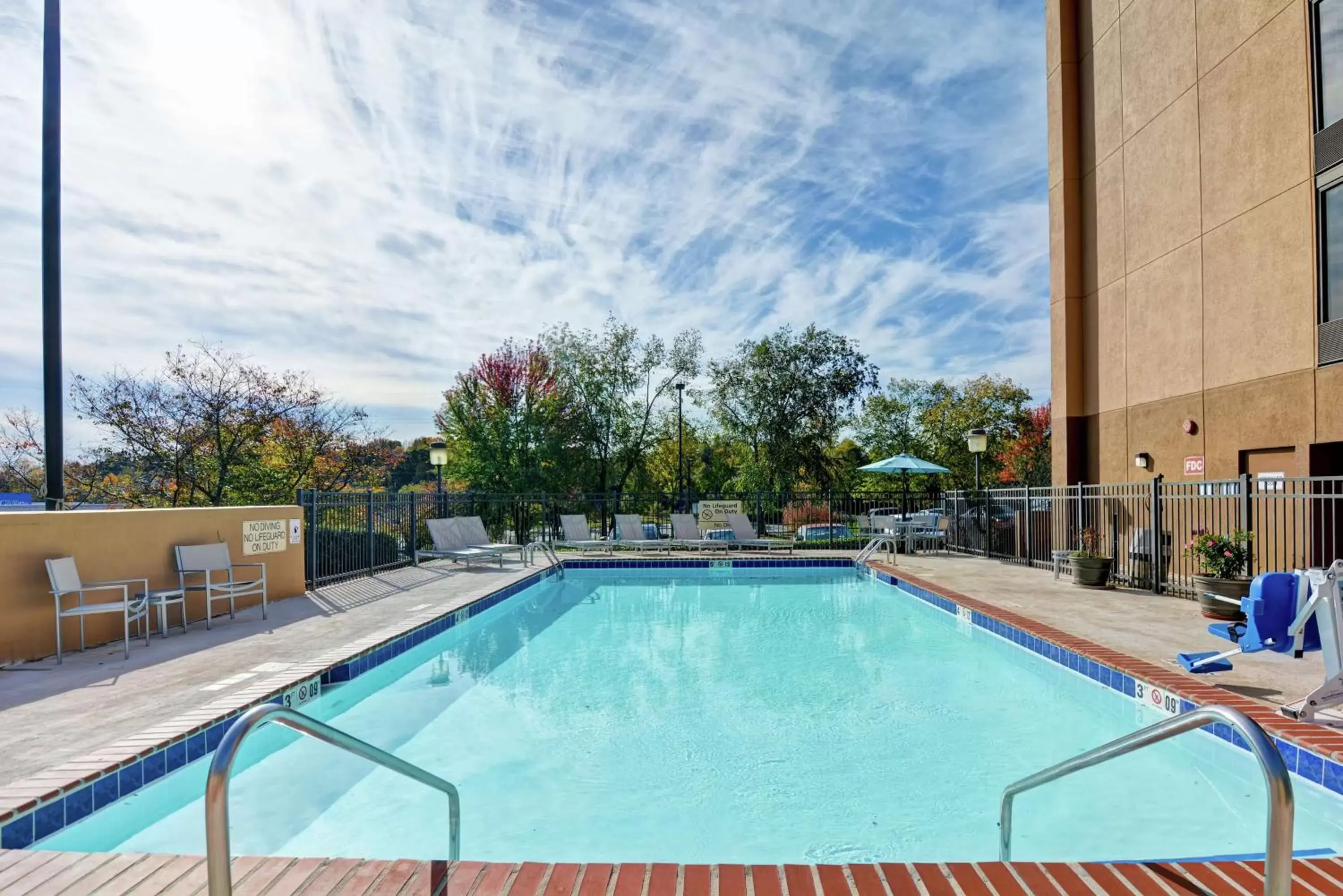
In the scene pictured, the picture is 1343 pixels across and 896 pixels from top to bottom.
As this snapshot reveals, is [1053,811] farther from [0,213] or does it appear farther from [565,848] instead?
[0,213]

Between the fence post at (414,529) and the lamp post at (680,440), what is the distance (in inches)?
231

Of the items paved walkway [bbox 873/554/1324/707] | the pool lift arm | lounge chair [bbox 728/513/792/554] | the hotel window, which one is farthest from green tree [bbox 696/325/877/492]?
the pool lift arm

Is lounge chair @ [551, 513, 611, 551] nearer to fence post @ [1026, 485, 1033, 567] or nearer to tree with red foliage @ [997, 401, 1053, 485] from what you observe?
fence post @ [1026, 485, 1033, 567]

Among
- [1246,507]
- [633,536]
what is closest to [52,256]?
[633,536]

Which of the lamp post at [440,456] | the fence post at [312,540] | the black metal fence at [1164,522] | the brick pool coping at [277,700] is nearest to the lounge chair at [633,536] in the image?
the lamp post at [440,456]

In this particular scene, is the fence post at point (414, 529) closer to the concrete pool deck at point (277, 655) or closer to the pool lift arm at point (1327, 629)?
the concrete pool deck at point (277, 655)

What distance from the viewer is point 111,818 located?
3307 mm

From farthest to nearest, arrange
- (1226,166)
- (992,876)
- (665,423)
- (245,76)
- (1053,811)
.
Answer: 1. (665,423)
2. (1226,166)
3. (245,76)
4. (1053,811)
5. (992,876)

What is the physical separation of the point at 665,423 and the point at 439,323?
7.21m

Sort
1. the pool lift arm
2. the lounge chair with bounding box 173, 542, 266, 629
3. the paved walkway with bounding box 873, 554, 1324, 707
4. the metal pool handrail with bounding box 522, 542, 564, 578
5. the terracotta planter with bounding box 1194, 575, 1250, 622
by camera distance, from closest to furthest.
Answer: the pool lift arm → the paved walkway with bounding box 873, 554, 1324, 707 → the lounge chair with bounding box 173, 542, 266, 629 → the terracotta planter with bounding box 1194, 575, 1250, 622 → the metal pool handrail with bounding box 522, 542, 564, 578

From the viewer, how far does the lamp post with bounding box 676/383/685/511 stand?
701 inches

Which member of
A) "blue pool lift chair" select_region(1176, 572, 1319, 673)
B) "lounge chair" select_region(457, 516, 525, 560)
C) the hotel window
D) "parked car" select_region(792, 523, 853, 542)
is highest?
the hotel window

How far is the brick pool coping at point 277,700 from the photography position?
10.0ft

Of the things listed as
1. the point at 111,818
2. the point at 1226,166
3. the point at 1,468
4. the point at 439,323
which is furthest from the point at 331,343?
the point at 1226,166
